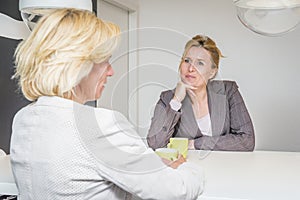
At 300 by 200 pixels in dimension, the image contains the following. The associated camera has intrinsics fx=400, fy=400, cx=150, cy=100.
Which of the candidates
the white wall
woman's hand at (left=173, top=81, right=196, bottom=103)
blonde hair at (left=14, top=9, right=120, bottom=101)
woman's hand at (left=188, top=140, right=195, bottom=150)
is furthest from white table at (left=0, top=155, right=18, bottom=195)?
the white wall

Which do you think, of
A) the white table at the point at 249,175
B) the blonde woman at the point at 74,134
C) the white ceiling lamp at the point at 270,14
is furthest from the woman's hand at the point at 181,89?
the blonde woman at the point at 74,134

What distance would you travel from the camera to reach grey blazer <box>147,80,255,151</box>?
189 cm

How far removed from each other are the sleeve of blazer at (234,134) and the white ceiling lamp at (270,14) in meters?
0.71

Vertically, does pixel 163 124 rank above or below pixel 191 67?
below

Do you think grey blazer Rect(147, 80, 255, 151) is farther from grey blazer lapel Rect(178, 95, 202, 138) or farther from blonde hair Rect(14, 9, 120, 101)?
blonde hair Rect(14, 9, 120, 101)

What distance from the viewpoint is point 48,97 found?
0.89 metres

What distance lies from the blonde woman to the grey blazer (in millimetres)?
883

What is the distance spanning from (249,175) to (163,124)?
747mm

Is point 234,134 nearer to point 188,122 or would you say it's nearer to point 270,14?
point 188,122

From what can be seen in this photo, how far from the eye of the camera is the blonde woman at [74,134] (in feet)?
2.74

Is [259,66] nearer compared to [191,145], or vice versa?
[191,145]

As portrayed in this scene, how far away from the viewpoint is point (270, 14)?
1.25 metres

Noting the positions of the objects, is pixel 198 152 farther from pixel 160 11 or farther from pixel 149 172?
pixel 160 11

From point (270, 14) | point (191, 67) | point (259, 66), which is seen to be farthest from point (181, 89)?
point (259, 66)
